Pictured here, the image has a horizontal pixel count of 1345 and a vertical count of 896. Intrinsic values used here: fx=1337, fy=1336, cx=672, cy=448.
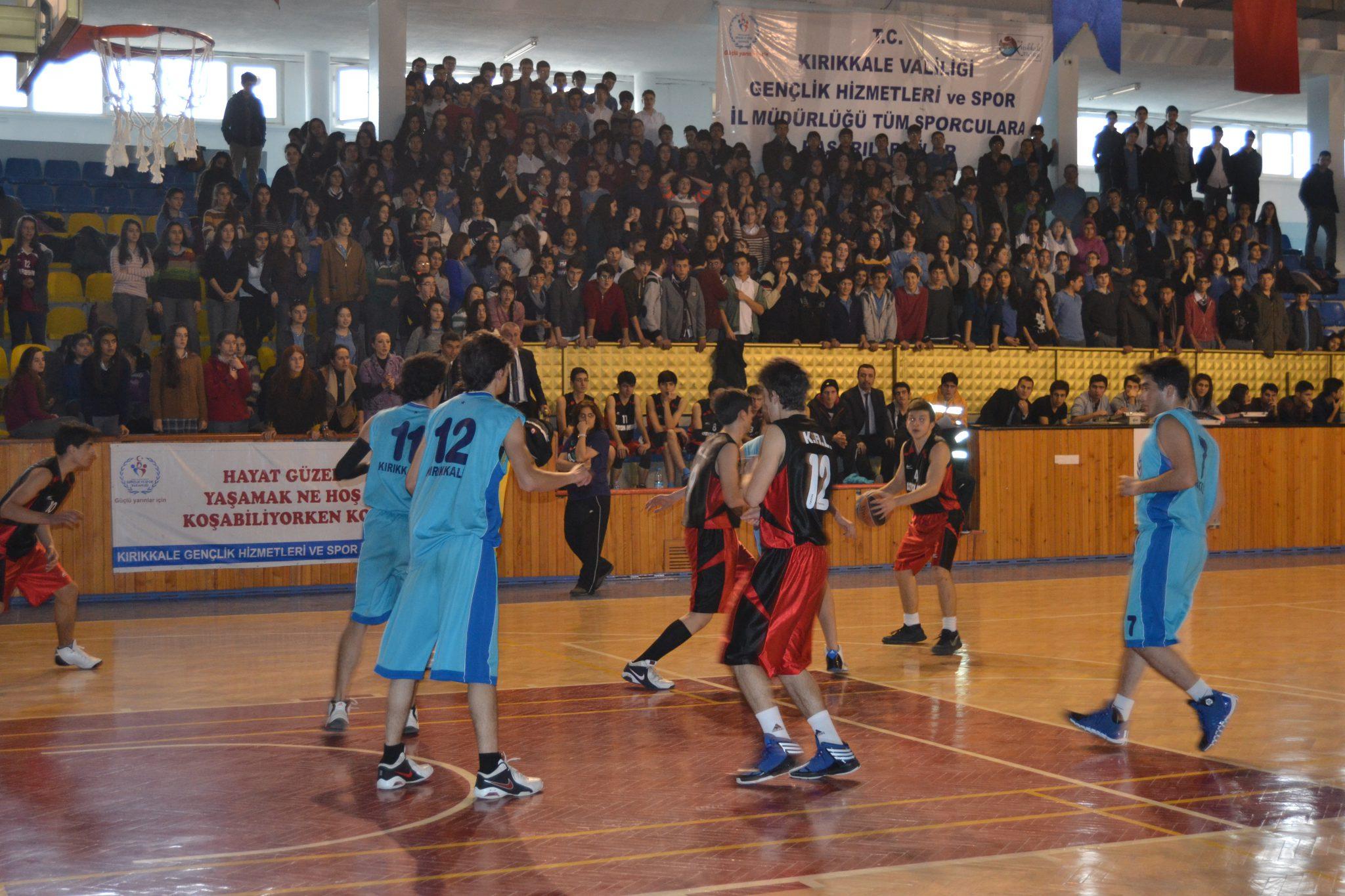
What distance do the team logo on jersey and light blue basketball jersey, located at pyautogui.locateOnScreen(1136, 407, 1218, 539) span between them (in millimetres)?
10321

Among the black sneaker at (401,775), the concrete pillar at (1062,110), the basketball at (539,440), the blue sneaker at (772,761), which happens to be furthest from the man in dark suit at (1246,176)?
the black sneaker at (401,775)

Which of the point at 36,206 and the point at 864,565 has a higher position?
the point at 36,206

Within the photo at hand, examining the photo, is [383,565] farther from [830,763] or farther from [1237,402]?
[1237,402]

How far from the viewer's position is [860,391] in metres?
16.8

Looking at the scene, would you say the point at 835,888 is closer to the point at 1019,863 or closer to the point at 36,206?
the point at 1019,863

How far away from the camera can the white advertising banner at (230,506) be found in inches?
545

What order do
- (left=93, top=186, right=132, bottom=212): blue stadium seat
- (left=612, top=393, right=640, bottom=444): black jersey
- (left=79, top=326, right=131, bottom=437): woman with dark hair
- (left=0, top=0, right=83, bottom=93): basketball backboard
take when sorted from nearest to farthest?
1. (left=0, top=0, right=83, bottom=93): basketball backboard
2. (left=79, top=326, right=131, bottom=437): woman with dark hair
3. (left=612, top=393, right=640, bottom=444): black jersey
4. (left=93, top=186, right=132, bottom=212): blue stadium seat

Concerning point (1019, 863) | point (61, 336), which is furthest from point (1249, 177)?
point (1019, 863)

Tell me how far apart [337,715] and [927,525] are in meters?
5.04

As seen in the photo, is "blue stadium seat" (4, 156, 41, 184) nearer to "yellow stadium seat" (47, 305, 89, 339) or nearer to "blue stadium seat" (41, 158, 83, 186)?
"blue stadium seat" (41, 158, 83, 186)

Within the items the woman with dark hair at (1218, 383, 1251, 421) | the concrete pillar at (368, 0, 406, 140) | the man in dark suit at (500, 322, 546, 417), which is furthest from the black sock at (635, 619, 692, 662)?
the woman with dark hair at (1218, 383, 1251, 421)

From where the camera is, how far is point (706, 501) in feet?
28.3

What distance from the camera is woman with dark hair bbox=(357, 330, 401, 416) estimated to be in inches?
572

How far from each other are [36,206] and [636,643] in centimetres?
1424
